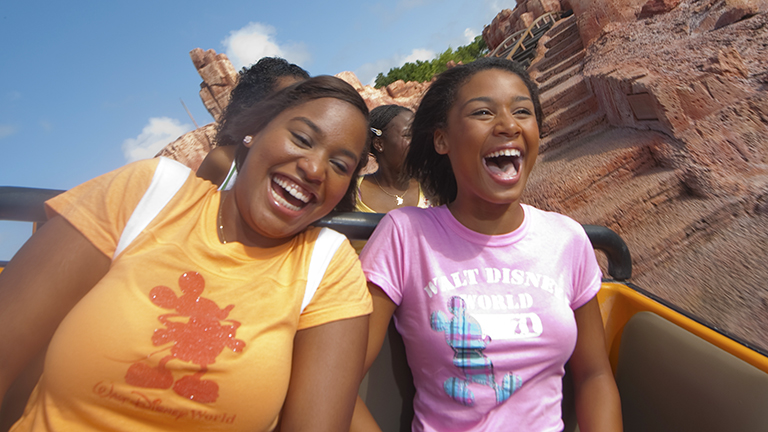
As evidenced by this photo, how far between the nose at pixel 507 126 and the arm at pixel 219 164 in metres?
1.18

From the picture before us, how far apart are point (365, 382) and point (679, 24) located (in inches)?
192

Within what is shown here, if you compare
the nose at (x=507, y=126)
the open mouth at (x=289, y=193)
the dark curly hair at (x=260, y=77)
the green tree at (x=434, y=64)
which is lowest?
the nose at (x=507, y=126)

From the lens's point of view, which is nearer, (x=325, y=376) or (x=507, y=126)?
(x=325, y=376)

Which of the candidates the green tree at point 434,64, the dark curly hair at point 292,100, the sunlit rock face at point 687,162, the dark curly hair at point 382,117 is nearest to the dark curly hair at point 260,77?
the dark curly hair at point 382,117

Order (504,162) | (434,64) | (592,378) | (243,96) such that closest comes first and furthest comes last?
(592,378) → (504,162) → (243,96) → (434,64)

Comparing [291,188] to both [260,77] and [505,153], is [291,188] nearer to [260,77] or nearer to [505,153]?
[505,153]

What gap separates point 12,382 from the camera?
725 mm

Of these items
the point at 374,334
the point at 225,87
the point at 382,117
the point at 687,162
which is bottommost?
the point at 687,162

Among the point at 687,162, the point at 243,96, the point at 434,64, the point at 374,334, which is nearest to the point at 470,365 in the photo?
the point at 374,334

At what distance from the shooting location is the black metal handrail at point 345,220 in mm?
854

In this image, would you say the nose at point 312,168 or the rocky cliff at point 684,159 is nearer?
the nose at point 312,168

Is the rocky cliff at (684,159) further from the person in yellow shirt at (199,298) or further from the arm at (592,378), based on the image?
the person in yellow shirt at (199,298)

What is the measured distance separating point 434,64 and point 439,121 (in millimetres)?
29201

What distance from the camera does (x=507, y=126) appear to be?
42.6 inches
